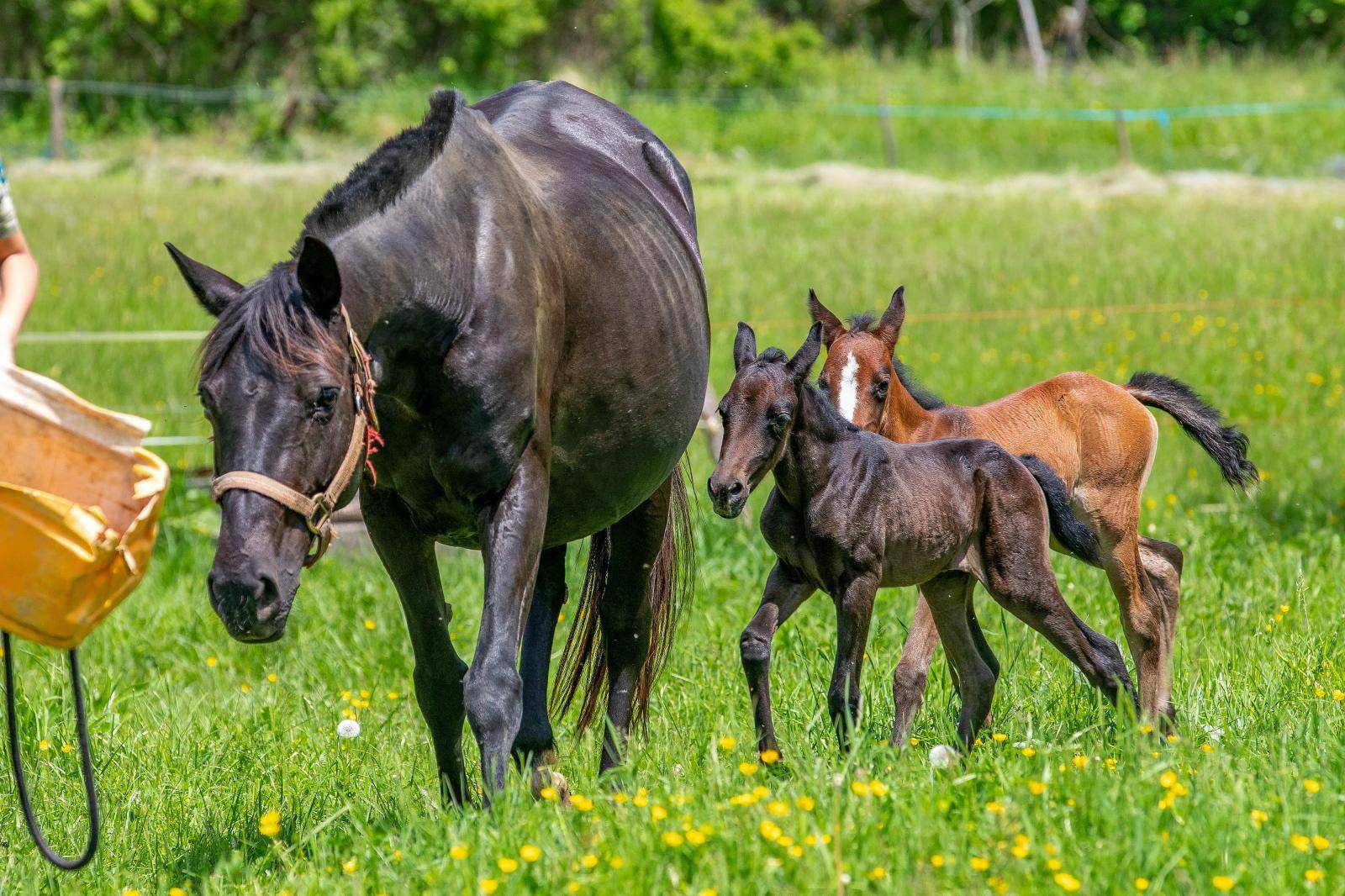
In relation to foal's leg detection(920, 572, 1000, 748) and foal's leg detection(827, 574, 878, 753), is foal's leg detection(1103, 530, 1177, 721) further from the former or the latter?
foal's leg detection(827, 574, 878, 753)

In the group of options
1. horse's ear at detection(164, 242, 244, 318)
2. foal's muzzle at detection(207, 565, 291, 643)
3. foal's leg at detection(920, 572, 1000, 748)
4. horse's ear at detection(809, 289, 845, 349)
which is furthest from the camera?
horse's ear at detection(809, 289, 845, 349)

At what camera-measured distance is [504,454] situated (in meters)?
3.46

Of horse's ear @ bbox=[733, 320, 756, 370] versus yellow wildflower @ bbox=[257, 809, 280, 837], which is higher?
horse's ear @ bbox=[733, 320, 756, 370]

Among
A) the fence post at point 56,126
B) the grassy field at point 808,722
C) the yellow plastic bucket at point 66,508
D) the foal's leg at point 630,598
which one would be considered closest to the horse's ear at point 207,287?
the yellow plastic bucket at point 66,508

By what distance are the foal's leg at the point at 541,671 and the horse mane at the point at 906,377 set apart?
1443 mm

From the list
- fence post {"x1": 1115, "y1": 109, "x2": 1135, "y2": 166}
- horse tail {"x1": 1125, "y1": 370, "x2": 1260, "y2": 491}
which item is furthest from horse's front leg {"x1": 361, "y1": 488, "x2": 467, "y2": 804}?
fence post {"x1": 1115, "y1": 109, "x2": 1135, "y2": 166}

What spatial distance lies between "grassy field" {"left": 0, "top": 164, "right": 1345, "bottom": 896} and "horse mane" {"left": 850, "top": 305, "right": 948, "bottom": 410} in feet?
2.95

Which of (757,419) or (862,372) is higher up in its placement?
(757,419)

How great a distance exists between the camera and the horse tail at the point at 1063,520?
462 centimetres

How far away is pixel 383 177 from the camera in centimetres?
339

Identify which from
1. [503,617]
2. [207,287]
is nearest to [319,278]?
[207,287]

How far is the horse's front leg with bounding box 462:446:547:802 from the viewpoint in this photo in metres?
3.38

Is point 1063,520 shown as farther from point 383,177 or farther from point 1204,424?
point 383,177

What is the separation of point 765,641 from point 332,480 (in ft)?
5.11
